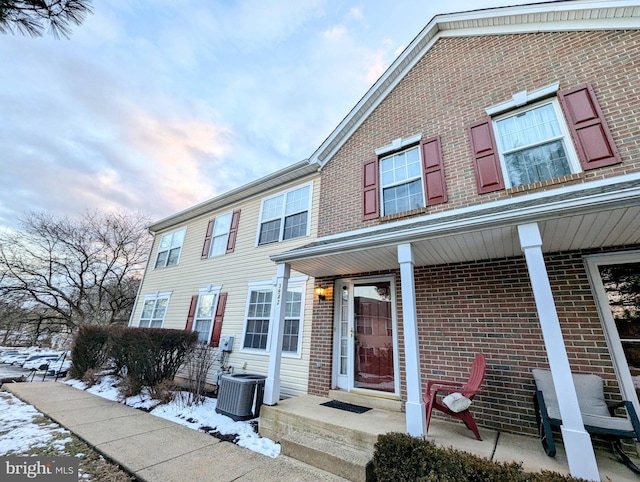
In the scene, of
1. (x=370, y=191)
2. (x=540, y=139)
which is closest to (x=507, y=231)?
(x=540, y=139)

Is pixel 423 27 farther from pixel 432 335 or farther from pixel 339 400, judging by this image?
pixel 339 400

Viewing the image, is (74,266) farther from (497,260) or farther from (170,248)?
(497,260)

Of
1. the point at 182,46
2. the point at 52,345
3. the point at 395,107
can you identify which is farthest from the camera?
the point at 52,345

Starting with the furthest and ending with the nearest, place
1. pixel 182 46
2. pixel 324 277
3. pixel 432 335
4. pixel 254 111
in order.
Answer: pixel 254 111, pixel 182 46, pixel 324 277, pixel 432 335

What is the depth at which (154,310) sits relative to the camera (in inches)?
408

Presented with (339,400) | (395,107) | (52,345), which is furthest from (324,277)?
(52,345)

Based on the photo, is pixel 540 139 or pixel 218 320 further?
pixel 218 320

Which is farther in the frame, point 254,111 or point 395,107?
point 254,111

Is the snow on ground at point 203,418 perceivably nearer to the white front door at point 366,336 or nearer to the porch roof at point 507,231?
the white front door at point 366,336

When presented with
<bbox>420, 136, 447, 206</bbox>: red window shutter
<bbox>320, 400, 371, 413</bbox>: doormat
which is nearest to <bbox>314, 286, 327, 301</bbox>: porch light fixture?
<bbox>320, 400, 371, 413</bbox>: doormat

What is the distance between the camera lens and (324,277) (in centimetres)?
603

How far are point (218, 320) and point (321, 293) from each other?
153 inches

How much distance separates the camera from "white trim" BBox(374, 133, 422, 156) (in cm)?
581

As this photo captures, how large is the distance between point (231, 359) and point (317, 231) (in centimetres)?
434
